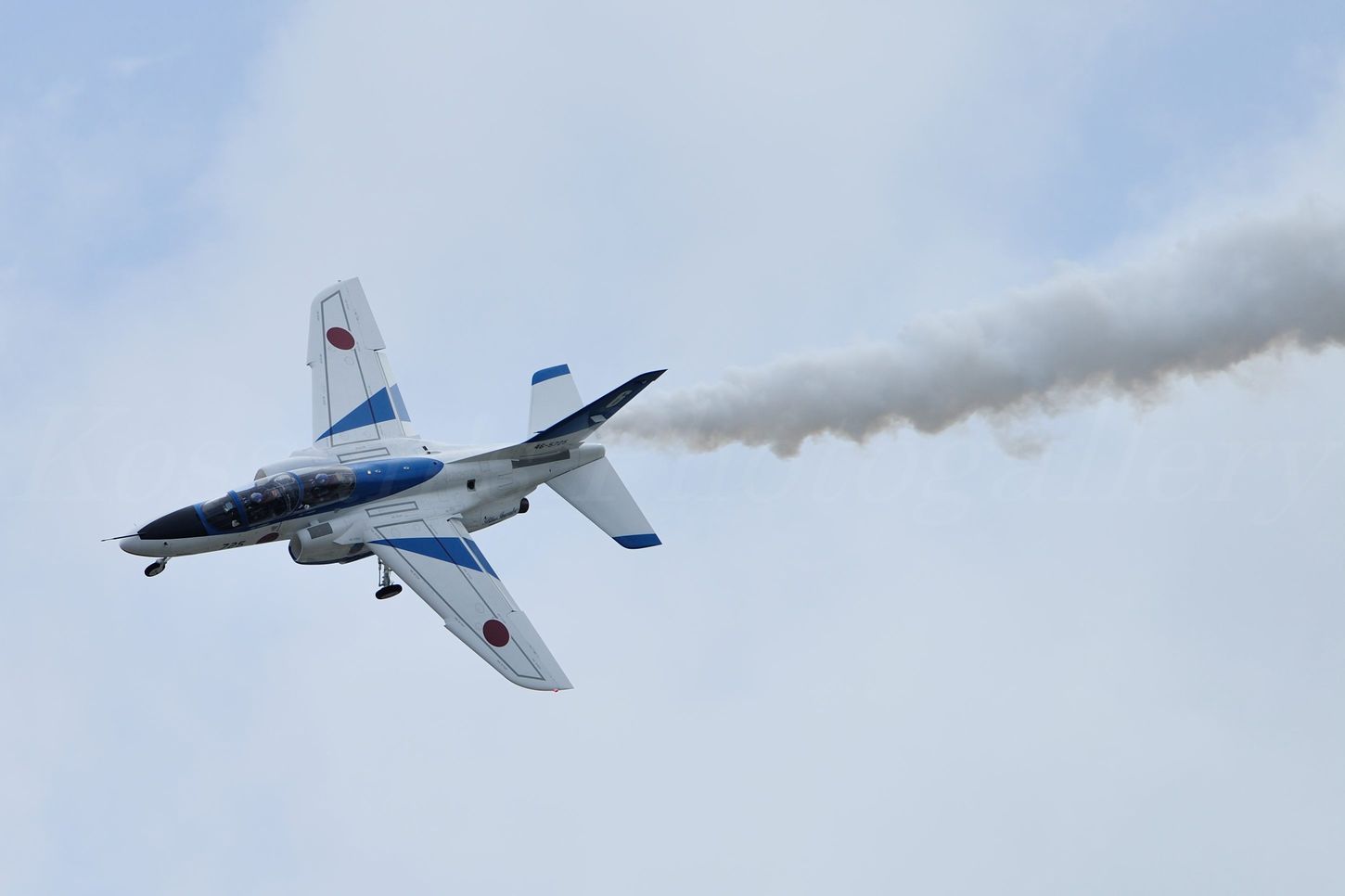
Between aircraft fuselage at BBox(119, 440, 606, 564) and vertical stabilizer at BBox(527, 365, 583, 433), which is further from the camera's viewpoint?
vertical stabilizer at BBox(527, 365, 583, 433)

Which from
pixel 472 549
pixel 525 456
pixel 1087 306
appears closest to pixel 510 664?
pixel 472 549

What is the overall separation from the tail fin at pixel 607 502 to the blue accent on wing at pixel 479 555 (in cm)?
299

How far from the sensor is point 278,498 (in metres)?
34.7

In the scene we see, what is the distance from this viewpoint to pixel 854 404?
Result: 39375 mm

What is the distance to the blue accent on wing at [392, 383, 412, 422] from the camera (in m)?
38.6

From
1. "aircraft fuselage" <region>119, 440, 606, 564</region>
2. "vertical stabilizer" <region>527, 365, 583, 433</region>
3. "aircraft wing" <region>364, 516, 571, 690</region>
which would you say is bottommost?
"aircraft wing" <region>364, 516, 571, 690</region>

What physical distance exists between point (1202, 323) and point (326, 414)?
2058 centimetres

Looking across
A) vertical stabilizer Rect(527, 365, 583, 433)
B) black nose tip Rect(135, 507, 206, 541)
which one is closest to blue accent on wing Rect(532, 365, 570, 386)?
vertical stabilizer Rect(527, 365, 583, 433)

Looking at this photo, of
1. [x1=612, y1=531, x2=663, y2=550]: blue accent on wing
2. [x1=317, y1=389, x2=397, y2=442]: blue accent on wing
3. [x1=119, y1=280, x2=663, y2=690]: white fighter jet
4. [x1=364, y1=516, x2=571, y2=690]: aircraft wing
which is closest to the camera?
[x1=364, y1=516, x2=571, y2=690]: aircraft wing

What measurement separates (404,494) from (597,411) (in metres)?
4.85

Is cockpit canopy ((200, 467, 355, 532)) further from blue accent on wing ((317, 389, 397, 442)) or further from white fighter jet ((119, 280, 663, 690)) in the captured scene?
blue accent on wing ((317, 389, 397, 442))

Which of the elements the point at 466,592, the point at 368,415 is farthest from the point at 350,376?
the point at 466,592

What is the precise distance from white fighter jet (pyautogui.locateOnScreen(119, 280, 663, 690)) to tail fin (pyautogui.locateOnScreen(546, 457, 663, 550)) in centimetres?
3

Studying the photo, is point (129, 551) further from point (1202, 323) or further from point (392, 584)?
point (1202, 323)
